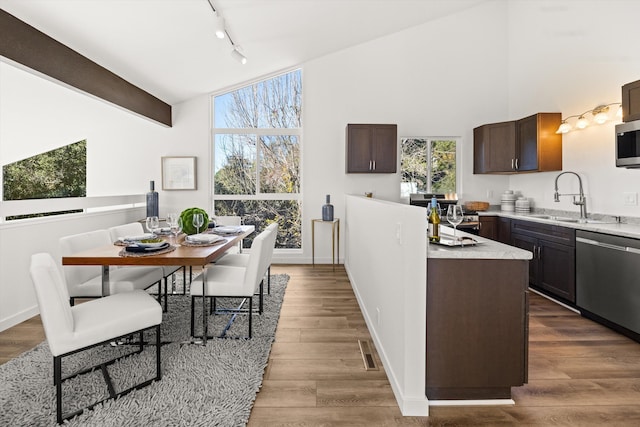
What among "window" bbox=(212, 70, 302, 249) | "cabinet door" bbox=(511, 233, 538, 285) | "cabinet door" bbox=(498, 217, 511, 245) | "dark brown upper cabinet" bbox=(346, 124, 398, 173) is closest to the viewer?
"cabinet door" bbox=(511, 233, 538, 285)

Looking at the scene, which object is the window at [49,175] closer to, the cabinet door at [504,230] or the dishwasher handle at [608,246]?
the cabinet door at [504,230]

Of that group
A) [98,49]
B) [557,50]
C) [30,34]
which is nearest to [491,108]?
[557,50]

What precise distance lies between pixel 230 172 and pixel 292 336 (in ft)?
11.5

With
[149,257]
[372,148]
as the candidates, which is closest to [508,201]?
[372,148]

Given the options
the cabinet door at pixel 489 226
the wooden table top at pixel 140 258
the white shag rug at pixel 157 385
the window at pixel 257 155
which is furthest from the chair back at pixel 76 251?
the cabinet door at pixel 489 226

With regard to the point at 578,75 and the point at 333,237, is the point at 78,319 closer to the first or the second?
the point at 333,237

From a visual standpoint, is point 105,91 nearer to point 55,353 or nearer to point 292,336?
point 55,353

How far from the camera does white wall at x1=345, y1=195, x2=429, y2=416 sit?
1868 millimetres

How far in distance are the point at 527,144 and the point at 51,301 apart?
511 cm

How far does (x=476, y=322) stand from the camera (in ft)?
6.29

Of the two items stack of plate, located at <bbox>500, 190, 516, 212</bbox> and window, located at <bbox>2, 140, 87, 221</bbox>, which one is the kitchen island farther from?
window, located at <bbox>2, 140, 87, 221</bbox>

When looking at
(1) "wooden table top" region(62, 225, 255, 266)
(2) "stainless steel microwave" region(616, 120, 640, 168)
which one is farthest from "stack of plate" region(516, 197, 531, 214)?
(1) "wooden table top" region(62, 225, 255, 266)

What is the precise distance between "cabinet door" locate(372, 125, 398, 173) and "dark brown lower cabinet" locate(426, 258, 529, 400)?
334 cm

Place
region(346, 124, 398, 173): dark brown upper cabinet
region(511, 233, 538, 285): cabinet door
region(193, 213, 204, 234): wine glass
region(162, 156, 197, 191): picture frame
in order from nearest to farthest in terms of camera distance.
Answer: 1. region(193, 213, 204, 234): wine glass
2. region(511, 233, 538, 285): cabinet door
3. region(346, 124, 398, 173): dark brown upper cabinet
4. region(162, 156, 197, 191): picture frame
